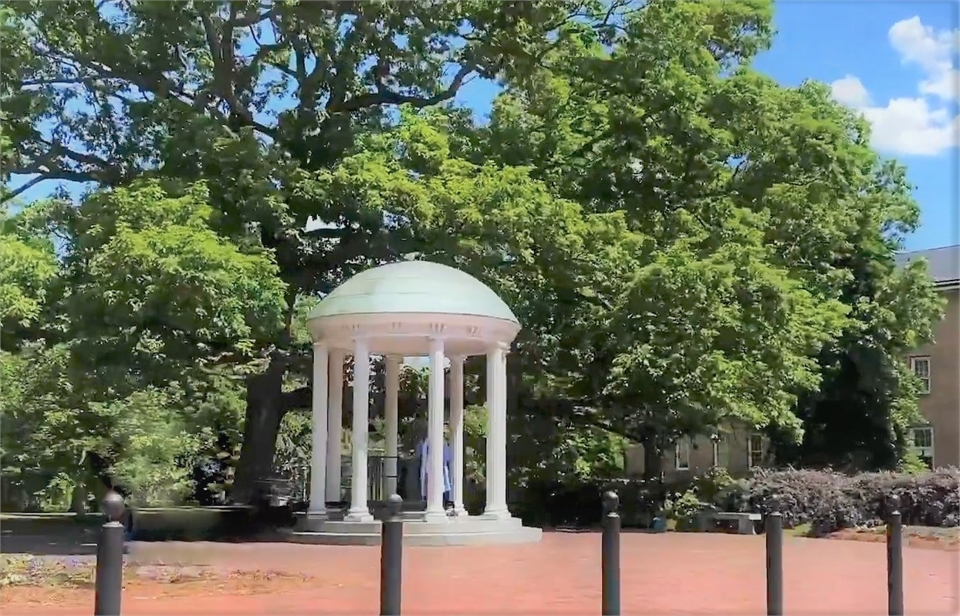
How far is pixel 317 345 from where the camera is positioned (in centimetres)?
2131

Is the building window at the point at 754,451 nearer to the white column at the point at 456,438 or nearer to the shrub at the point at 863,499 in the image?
the shrub at the point at 863,499

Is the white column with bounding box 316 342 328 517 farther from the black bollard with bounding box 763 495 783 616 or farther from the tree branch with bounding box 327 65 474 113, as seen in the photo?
the black bollard with bounding box 763 495 783 616

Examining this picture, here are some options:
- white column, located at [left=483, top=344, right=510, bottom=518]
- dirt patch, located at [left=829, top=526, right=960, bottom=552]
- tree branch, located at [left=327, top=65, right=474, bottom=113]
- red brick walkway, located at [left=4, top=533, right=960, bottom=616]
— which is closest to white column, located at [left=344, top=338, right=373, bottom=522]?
red brick walkway, located at [left=4, top=533, right=960, bottom=616]

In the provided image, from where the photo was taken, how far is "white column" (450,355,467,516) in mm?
21328

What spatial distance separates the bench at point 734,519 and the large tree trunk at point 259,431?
9.94 meters

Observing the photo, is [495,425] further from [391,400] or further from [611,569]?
[611,569]

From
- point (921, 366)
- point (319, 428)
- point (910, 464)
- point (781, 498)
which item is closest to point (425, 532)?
point (319, 428)

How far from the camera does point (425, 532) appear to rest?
760 inches

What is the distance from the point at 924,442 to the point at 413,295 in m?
30.4

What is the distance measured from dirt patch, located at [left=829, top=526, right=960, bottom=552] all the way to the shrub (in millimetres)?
507

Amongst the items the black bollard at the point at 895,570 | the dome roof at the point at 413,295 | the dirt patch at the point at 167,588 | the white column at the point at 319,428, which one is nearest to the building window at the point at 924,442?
the dome roof at the point at 413,295

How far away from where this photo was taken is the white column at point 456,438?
70.0 feet

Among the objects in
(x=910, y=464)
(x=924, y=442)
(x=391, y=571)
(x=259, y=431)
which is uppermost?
(x=259, y=431)

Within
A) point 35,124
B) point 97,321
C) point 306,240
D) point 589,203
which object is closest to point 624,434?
point 589,203
